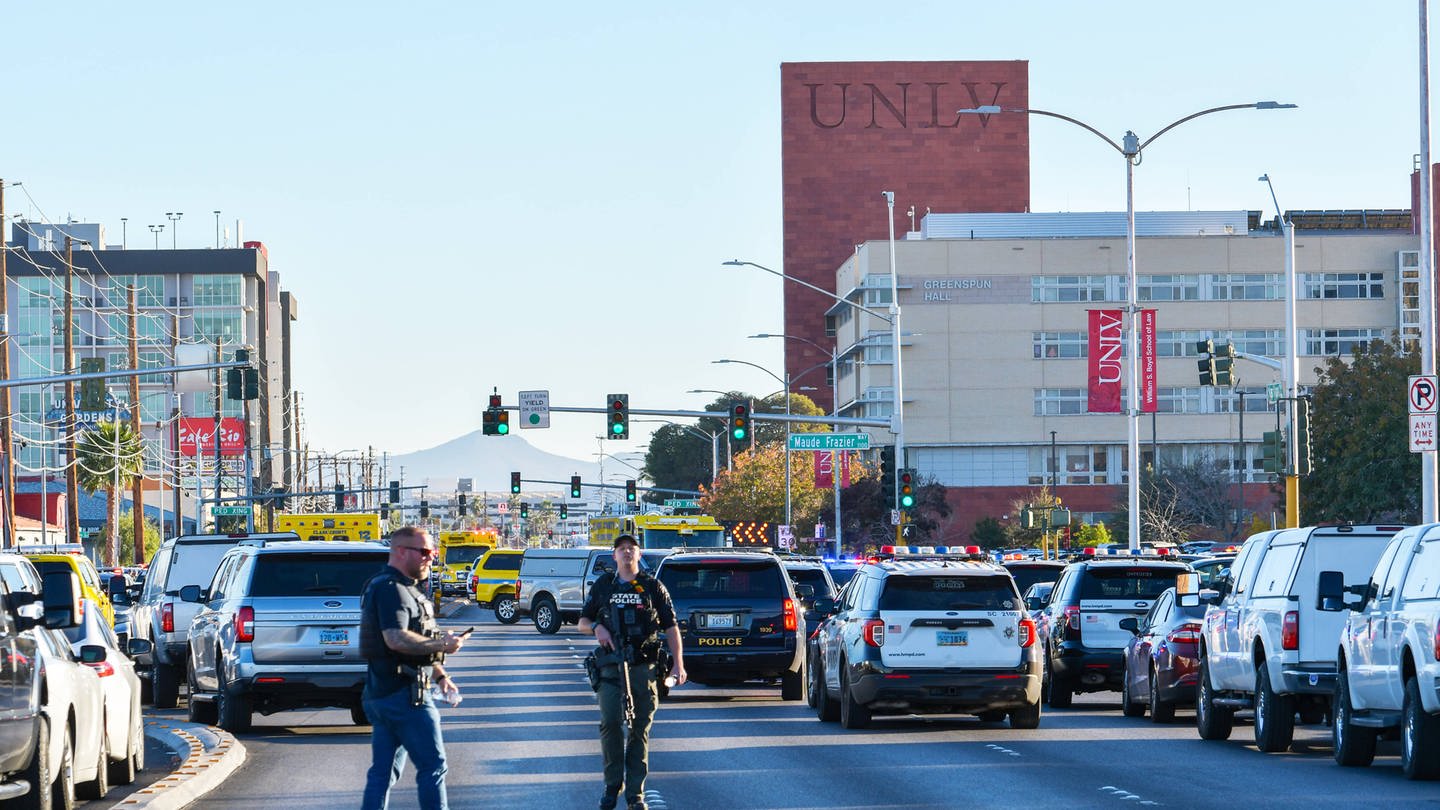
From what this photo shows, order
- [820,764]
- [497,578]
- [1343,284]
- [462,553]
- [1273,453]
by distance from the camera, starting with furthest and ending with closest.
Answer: [1343,284], [462,553], [497,578], [1273,453], [820,764]

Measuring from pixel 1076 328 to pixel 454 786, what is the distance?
3899 inches

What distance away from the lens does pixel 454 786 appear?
16.7 metres

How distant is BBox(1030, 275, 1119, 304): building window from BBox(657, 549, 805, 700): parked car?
87.4m

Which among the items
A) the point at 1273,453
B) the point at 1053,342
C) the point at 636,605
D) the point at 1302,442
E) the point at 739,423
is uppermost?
the point at 1053,342

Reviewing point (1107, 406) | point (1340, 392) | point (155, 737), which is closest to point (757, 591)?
point (155, 737)

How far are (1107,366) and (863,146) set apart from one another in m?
83.9

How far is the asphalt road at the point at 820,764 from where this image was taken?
51.6 feet

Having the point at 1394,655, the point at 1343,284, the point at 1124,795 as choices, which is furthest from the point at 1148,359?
the point at 1124,795

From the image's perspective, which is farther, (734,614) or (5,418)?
(5,418)

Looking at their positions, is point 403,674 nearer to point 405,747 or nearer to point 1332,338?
point 405,747

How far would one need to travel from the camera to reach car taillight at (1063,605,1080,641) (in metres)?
26.6

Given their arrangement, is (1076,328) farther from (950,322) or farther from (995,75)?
(995,75)

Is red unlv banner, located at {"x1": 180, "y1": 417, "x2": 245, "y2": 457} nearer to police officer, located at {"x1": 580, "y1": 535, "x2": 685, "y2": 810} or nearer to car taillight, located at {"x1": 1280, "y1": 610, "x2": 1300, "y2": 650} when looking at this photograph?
car taillight, located at {"x1": 1280, "y1": 610, "x2": 1300, "y2": 650}

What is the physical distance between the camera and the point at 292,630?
70.9 feet
